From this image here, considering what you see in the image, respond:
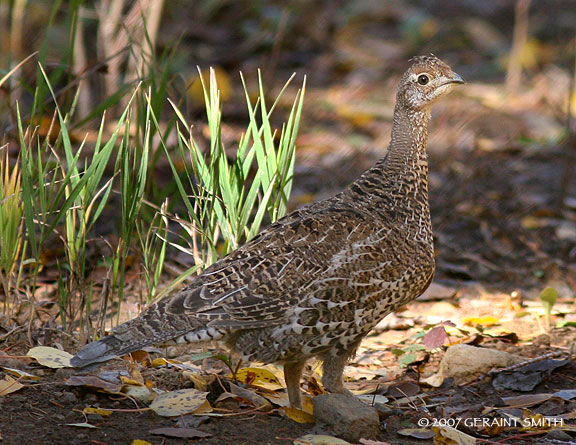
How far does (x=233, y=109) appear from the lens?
8.62 metres

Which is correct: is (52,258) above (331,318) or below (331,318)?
below

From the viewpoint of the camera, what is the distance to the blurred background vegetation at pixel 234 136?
13.8ft

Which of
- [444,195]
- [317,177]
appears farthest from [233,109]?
[444,195]

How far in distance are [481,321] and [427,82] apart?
147 centimetres

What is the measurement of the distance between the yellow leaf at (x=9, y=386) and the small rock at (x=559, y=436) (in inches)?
88.1

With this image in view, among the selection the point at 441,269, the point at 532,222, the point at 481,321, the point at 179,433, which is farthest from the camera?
the point at 532,222

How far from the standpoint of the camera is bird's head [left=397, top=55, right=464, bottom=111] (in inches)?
174

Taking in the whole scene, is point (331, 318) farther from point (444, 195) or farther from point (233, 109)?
point (233, 109)

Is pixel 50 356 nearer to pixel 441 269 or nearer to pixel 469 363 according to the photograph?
pixel 469 363

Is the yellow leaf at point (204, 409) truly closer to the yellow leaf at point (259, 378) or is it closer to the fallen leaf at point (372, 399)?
the yellow leaf at point (259, 378)

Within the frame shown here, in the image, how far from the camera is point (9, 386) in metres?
3.59

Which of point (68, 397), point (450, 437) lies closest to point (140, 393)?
point (68, 397)

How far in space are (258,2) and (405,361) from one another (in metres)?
7.63

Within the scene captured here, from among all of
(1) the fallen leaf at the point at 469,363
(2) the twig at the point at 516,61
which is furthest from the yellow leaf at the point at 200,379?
(2) the twig at the point at 516,61
